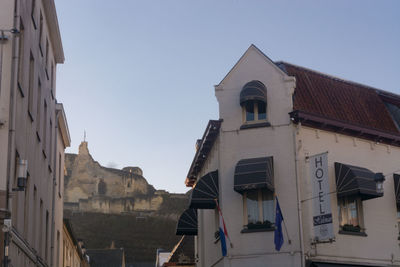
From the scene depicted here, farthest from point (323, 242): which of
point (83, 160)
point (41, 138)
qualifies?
point (83, 160)

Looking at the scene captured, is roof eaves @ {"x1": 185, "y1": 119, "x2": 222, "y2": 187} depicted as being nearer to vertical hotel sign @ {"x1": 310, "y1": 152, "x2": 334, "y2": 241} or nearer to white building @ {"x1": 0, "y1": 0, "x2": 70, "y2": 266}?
vertical hotel sign @ {"x1": 310, "y1": 152, "x2": 334, "y2": 241}

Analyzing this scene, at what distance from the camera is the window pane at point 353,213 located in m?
26.7

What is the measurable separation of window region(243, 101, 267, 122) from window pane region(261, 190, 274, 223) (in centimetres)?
290

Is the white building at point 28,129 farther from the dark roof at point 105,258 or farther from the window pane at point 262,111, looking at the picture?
the dark roof at point 105,258

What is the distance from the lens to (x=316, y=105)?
1102 inches

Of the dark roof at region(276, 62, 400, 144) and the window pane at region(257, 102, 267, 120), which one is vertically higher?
the dark roof at region(276, 62, 400, 144)

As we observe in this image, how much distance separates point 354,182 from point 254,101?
4845mm

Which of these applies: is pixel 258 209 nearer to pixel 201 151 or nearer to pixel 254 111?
pixel 254 111

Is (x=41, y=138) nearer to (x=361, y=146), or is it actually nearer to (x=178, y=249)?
(x=361, y=146)

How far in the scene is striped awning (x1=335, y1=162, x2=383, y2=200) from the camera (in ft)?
83.9

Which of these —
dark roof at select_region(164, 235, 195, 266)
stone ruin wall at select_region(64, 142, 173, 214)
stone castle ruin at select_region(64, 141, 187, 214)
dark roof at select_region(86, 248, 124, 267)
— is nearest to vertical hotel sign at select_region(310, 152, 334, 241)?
dark roof at select_region(164, 235, 195, 266)

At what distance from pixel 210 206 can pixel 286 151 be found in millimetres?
3788

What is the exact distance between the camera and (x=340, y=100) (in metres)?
29.3

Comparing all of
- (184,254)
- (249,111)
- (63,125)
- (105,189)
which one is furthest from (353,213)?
(105,189)
